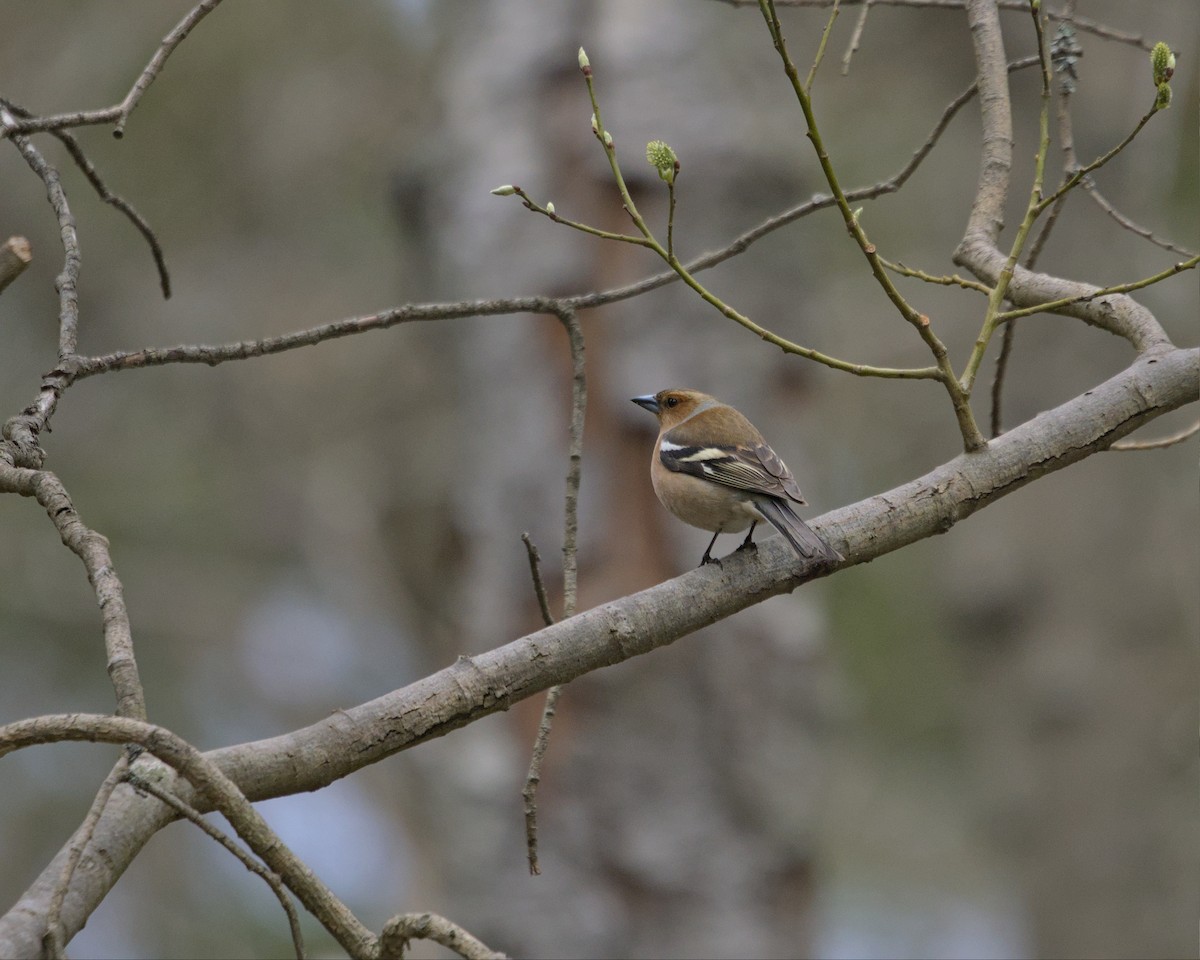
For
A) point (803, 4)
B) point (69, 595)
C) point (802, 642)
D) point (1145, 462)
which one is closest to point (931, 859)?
point (1145, 462)

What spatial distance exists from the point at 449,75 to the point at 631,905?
19.9ft

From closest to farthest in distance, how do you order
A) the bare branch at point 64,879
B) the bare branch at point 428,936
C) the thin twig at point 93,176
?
1. the bare branch at point 64,879
2. the bare branch at point 428,936
3. the thin twig at point 93,176

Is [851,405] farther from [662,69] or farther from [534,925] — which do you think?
[534,925]

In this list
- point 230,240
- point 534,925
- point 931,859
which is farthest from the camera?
point 931,859

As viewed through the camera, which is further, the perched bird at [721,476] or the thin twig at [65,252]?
the perched bird at [721,476]

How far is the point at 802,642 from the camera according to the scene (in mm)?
7918

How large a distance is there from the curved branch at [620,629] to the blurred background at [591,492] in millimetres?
4490

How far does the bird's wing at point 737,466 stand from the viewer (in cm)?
449

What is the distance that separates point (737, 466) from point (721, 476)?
7 centimetres

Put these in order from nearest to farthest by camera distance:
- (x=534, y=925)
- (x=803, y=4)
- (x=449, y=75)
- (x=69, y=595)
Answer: (x=803, y=4) < (x=534, y=925) < (x=449, y=75) < (x=69, y=595)

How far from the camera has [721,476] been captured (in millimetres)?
4656

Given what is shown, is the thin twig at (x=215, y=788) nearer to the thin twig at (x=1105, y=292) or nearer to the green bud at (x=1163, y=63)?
the thin twig at (x=1105, y=292)

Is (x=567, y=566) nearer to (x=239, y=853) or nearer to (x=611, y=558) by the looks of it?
(x=239, y=853)

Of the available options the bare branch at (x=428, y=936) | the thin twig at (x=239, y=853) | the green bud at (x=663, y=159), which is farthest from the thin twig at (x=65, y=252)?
the bare branch at (x=428, y=936)
